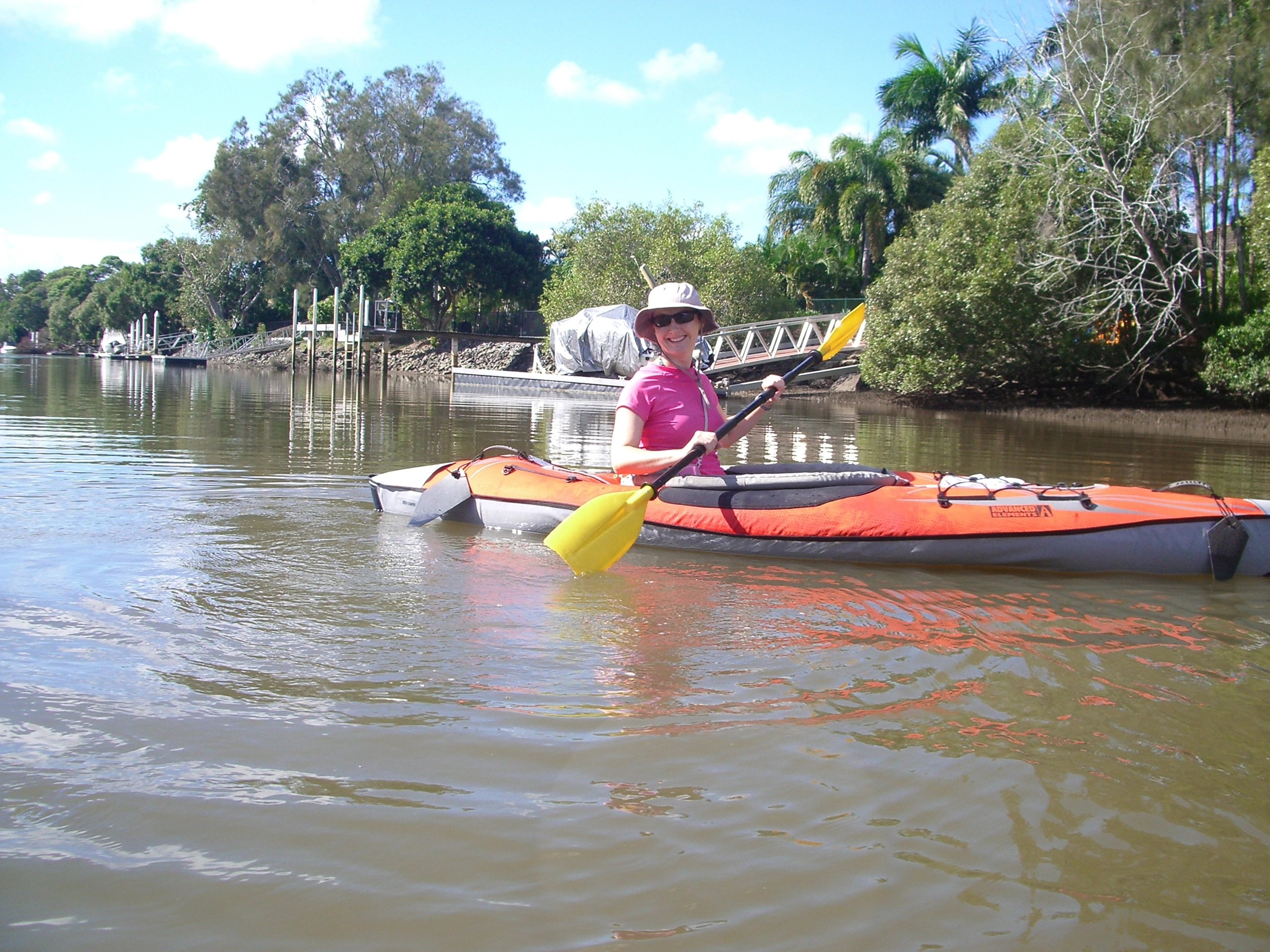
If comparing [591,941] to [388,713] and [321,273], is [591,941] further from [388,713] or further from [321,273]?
[321,273]

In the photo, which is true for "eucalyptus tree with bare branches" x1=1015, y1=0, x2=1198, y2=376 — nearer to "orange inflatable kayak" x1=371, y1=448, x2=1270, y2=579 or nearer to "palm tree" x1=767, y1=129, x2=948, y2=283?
"palm tree" x1=767, y1=129, x2=948, y2=283

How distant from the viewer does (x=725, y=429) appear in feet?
16.2

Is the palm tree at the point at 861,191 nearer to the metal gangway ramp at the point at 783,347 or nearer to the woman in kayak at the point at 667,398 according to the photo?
the metal gangway ramp at the point at 783,347

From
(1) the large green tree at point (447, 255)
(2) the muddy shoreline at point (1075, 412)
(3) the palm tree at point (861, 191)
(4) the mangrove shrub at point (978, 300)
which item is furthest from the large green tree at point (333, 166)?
(4) the mangrove shrub at point (978, 300)

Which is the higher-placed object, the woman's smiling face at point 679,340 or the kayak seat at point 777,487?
the woman's smiling face at point 679,340

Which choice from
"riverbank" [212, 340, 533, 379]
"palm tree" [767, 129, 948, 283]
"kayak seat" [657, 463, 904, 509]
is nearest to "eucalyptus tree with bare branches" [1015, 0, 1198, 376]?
"palm tree" [767, 129, 948, 283]

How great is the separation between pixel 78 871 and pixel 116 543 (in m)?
3.42

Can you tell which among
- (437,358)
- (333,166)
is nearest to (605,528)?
(437,358)

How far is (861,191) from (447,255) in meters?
16.5

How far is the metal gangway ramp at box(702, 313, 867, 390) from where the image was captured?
78.0ft

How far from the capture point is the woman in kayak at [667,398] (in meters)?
A: 4.76

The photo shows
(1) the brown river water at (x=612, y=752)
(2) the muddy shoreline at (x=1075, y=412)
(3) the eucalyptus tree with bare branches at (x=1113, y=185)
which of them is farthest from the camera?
(3) the eucalyptus tree with bare branches at (x=1113, y=185)

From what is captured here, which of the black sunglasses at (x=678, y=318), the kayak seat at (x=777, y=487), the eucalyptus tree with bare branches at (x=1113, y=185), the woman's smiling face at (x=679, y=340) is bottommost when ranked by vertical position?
the kayak seat at (x=777, y=487)

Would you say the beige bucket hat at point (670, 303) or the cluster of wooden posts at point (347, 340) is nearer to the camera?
the beige bucket hat at point (670, 303)
